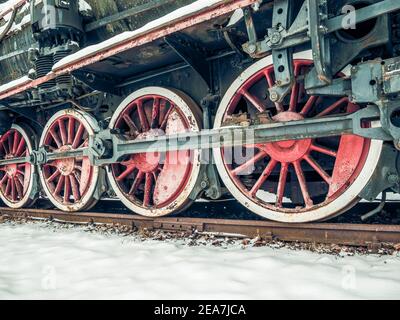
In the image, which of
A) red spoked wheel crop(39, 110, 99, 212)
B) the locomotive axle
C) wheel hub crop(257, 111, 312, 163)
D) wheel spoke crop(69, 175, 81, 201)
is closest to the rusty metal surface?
red spoked wheel crop(39, 110, 99, 212)

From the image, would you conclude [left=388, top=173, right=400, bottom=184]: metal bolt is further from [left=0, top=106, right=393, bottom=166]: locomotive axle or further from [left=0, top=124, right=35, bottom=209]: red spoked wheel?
[left=0, top=124, right=35, bottom=209]: red spoked wheel

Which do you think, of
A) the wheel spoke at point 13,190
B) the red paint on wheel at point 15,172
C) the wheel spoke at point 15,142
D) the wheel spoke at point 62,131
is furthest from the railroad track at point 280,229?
the wheel spoke at point 15,142

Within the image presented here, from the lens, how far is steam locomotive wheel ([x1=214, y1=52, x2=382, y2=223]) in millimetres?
2246

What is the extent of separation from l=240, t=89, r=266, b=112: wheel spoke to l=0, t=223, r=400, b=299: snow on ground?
3.68 ft

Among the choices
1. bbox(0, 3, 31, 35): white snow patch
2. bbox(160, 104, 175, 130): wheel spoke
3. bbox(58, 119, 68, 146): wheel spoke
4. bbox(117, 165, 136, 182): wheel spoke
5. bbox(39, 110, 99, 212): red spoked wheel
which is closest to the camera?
bbox(160, 104, 175, 130): wheel spoke

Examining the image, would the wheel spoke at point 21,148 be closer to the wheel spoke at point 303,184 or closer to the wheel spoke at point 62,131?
the wheel spoke at point 62,131

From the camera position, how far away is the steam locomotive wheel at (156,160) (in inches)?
120

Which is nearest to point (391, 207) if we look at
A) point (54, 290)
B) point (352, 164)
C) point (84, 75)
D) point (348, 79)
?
point (352, 164)

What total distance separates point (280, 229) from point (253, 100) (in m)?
1.05

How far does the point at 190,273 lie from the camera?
6.13 ft

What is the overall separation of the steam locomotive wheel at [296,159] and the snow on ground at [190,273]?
0.39 metres

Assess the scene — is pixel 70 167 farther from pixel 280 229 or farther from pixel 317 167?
pixel 317 167

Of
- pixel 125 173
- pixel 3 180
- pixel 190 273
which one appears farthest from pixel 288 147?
pixel 3 180

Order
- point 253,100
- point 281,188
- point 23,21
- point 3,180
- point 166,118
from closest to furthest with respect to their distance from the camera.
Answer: point 281,188, point 253,100, point 166,118, point 23,21, point 3,180
